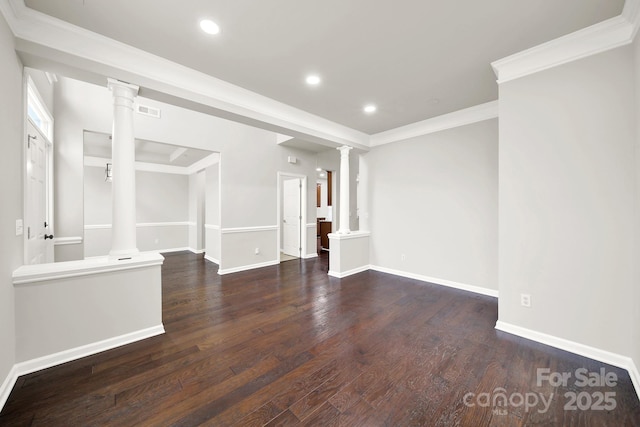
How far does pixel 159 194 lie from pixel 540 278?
329 inches

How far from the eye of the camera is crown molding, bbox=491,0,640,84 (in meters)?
1.86

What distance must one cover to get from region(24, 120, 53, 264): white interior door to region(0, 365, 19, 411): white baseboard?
3.33 ft

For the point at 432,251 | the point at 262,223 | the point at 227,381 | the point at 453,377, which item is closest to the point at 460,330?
the point at 453,377

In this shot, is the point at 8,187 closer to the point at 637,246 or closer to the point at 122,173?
the point at 122,173

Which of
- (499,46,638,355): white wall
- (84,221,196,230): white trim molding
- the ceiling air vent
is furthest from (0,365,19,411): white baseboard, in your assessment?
(84,221,196,230): white trim molding

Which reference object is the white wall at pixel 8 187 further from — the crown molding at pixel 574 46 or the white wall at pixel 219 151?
the crown molding at pixel 574 46

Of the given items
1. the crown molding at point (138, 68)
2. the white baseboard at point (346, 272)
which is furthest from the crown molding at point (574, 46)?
the white baseboard at point (346, 272)

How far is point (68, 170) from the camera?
326 centimetres

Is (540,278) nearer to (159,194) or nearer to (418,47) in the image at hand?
(418,47)

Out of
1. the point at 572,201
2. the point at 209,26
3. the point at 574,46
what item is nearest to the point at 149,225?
the point at 209,26

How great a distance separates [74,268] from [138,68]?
1889 millimetres

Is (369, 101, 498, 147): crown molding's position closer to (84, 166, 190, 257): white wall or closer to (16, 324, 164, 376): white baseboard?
(16, 324, 164, 376): white baseboard

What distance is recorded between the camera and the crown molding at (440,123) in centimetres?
341

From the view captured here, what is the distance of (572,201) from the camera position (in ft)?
7.06
